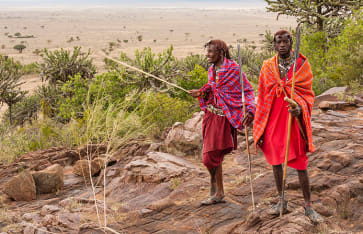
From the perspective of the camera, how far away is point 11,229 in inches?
179

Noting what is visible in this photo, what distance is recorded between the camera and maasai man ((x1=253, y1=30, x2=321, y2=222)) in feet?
11.9

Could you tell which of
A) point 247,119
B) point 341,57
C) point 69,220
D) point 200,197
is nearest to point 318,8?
point 341,57

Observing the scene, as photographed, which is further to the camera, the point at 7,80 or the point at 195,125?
the point at 7,80

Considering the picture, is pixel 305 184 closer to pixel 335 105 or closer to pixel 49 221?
pixel 49 221

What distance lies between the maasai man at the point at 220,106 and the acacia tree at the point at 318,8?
37.6 ft

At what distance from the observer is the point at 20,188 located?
5965 millimetres

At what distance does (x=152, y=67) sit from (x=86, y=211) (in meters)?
7.77

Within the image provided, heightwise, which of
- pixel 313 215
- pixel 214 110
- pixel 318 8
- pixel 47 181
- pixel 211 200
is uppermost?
pixel 318 8

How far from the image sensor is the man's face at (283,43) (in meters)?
3.62

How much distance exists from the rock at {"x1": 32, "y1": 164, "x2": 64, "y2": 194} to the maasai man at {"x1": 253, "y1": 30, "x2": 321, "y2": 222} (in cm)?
408

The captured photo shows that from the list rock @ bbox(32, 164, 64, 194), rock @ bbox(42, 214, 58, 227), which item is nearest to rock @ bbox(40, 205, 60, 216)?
rock @ bbox(42, 214, 58, 227)

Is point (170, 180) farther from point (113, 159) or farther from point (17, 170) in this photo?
point (17, 170)

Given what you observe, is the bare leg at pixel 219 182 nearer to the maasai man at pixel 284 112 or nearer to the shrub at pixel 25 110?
the maasai man at pixel 284 112

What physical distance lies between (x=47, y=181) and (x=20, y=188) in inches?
19.3
